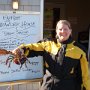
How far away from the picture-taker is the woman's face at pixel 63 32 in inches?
114

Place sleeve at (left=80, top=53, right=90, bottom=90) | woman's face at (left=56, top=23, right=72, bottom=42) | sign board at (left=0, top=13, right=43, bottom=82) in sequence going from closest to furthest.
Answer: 1. woman's face at (left=56, top=23, right=72, bottom=42)
2. sleeve at (left=80, top=53, right=90, bottom=90)
3. sign board at (left=0, top=13, right=43, bottom=82)

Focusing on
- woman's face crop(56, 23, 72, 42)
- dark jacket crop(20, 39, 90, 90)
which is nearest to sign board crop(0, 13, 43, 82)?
dark jacket crop(20, 39, 90, 90)

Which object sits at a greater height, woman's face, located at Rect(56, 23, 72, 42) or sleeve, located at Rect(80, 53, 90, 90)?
woman's face, located at Rect(56, 23, 72, 42)

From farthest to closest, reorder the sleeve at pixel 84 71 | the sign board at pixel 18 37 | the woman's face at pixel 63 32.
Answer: the sign board at pixel 18 37 < the sleeve at pixel 84 71 < the woman's face at pixel 63 32

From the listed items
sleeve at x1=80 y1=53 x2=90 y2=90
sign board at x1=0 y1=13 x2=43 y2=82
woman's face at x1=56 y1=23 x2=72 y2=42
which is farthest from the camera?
sign board at x1=0 y1=13 x2=43 y2=82

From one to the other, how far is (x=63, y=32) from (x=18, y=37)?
798mm

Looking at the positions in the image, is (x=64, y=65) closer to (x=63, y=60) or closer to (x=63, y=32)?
(x=63, y=60)

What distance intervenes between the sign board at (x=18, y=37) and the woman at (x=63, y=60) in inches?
18.9

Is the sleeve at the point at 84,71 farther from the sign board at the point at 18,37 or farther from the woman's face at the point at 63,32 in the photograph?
the sign board at the point at 18,37

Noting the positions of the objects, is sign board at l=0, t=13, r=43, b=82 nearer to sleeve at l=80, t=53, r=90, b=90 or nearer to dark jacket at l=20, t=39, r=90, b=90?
dark jacket at l=20, t=39, r=90, b=90

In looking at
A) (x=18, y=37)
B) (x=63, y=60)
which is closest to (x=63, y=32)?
(x=63, y=60)

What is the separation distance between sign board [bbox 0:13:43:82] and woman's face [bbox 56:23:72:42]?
0.69 meters

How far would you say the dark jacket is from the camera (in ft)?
9.63

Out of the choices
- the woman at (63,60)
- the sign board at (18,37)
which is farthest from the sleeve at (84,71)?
the sign board at (18,37)
